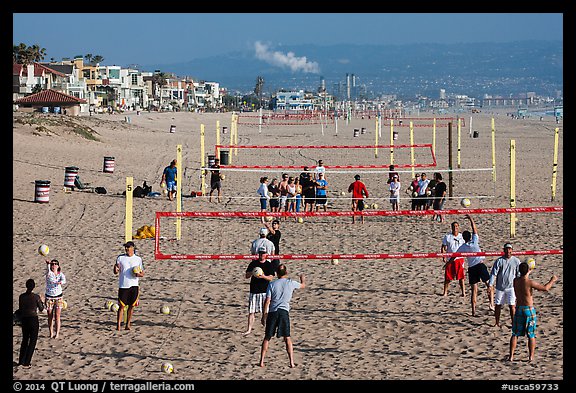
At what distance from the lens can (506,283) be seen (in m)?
10.6

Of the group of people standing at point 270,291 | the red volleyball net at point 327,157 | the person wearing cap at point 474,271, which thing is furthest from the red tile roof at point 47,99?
the person wearing cap at point 474,271

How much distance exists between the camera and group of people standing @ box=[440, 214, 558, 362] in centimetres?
970

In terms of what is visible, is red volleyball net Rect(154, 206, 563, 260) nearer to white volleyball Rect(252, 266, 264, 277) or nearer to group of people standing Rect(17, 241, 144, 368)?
group of people standing Rect(17, 241, 144, 368)

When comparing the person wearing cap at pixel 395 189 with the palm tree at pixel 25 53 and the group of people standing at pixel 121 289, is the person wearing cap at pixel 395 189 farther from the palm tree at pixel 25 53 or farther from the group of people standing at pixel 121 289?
the palm tree at pixel 25 53

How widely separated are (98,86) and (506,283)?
117m

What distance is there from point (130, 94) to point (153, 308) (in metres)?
134

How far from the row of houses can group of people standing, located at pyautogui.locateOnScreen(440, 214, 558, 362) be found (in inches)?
2339

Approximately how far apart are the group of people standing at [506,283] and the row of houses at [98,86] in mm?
59412

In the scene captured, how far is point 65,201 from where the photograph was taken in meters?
22.2

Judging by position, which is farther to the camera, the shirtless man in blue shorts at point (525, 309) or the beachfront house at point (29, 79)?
the beachfront house at point (29, 79)

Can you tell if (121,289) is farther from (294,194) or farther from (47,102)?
(47,102)

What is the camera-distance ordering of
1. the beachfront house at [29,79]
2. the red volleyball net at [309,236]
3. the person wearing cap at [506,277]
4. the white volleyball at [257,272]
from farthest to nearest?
1. the beachfront house at [29,79]
2. the red volleyball net at [309,236]
3. the white volleyball at [257,272]
4. the person wearing cap at [506,277]

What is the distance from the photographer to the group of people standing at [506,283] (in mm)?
9703

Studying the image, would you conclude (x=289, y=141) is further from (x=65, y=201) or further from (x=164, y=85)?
(x=164, y=85)
